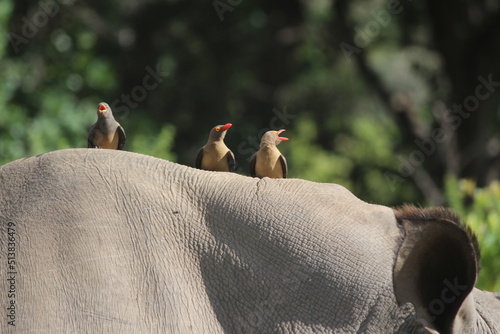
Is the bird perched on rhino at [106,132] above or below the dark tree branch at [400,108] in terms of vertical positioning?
above

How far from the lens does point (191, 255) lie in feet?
11.8

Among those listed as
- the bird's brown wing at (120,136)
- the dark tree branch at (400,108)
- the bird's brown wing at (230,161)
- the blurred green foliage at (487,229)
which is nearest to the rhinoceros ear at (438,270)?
the bird's brown wing at (230,161)

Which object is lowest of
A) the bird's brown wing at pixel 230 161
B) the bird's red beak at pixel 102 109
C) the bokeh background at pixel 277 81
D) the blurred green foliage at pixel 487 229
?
the bokeh background at pixel 277 81

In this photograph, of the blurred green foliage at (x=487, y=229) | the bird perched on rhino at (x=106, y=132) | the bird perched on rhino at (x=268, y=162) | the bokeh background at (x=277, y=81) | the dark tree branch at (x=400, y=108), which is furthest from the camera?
the dark tree branch at (x=400, y=108)

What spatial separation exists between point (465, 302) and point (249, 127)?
13552 millimetres

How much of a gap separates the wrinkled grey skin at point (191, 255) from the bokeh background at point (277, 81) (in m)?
7.26

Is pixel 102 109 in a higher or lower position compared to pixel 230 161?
higher

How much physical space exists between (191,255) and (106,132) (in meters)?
1.24

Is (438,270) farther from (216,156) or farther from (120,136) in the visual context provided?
(120,136)

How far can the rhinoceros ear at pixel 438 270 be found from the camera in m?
3.41

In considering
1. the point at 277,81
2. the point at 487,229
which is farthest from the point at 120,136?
the point at 277,81

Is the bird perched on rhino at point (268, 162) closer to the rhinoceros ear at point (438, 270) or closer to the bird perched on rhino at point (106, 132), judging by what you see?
the bird perched on rhino at point (106, 132)

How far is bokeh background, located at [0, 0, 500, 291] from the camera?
14.9 m

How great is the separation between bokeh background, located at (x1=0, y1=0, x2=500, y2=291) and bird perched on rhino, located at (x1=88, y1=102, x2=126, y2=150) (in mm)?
6257
